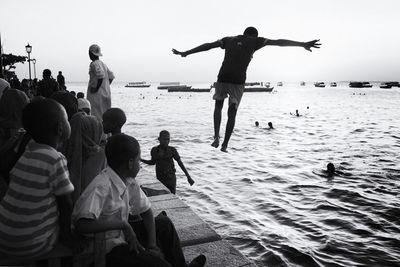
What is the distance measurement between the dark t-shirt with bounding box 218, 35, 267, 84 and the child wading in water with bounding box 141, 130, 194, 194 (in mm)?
2185

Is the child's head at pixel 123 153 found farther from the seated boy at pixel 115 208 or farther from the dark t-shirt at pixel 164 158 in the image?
the dark t-shirt at pixel 164 158

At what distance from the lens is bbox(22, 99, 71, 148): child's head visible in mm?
2527

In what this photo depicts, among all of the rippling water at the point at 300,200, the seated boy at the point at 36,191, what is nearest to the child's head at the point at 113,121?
the seated boy at the point at 36,191

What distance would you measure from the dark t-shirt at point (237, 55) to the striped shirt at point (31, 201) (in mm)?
3838

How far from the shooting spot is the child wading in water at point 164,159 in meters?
7.38

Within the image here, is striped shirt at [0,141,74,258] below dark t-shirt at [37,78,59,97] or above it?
below

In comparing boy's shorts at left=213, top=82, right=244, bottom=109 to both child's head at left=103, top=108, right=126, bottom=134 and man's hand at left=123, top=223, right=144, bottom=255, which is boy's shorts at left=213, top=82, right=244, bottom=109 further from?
man's hand at left=123, top=223, right=144, bottom=255

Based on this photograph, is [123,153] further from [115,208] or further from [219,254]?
[219,254]

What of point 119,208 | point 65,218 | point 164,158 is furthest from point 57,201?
point 164,158

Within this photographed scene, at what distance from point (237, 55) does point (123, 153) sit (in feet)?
11.2

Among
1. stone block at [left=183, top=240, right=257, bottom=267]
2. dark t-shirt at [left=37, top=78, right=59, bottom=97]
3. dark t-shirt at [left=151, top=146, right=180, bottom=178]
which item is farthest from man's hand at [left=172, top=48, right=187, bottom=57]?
dark t-shirt at [left=37, top=78, right=59, bottom=97]

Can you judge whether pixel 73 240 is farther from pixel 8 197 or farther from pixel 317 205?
pixel 317 205

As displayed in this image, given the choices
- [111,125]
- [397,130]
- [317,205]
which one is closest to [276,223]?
[317,205]

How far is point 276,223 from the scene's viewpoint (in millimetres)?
9398
